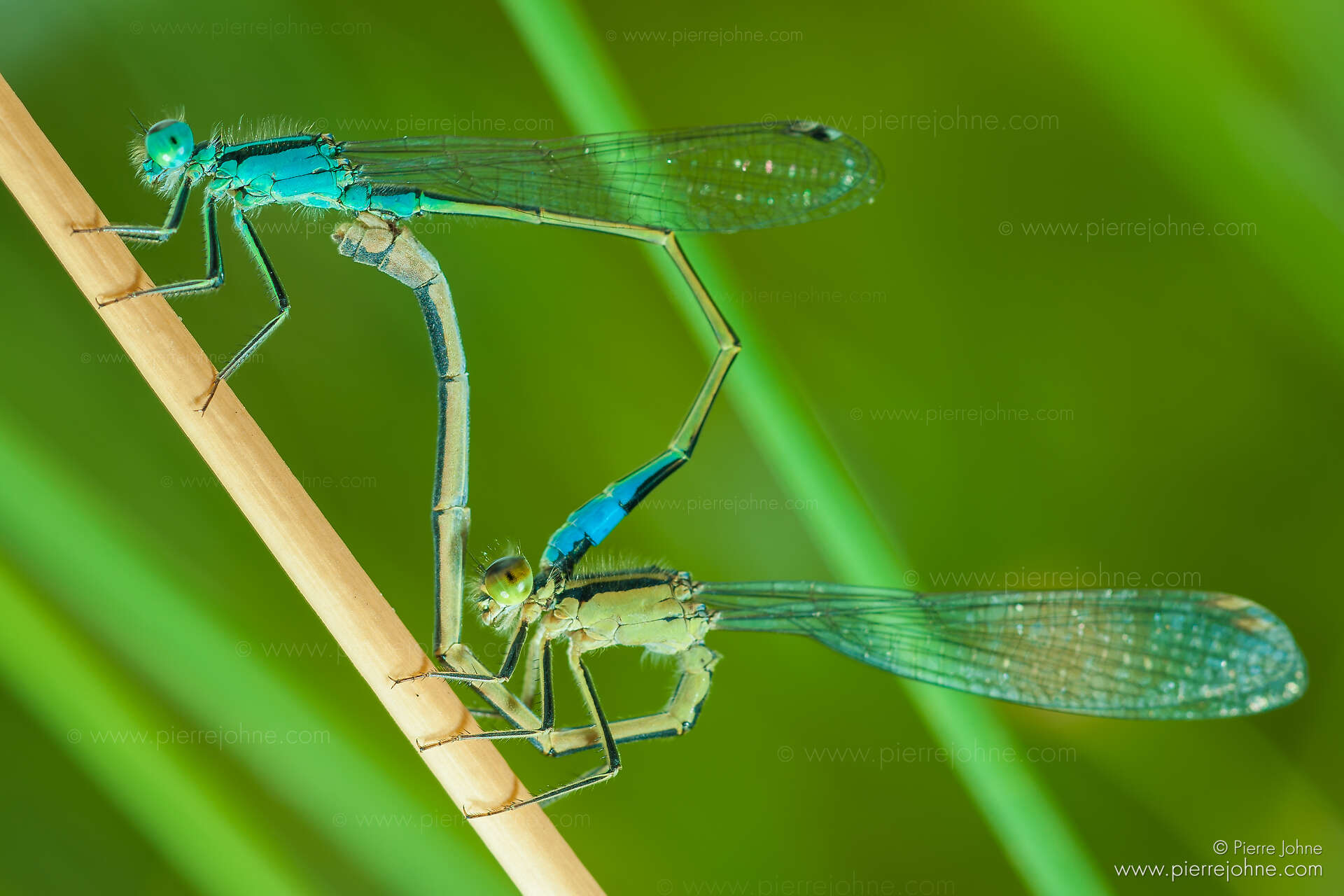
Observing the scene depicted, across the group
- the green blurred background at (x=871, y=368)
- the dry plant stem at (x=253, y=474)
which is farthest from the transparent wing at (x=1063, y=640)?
the dry plant stem at (x=253, y=474)

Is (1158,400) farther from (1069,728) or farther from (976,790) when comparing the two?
(976,790)

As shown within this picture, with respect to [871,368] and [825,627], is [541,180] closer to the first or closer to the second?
[871,368]

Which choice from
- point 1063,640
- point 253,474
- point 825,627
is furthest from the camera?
point 825,627

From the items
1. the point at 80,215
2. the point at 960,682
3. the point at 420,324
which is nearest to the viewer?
the point at 80,215

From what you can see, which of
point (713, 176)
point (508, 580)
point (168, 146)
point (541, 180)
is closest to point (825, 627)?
point (508, 580)

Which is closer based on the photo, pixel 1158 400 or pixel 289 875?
pixel 289 875

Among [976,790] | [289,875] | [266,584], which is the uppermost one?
[266,584]

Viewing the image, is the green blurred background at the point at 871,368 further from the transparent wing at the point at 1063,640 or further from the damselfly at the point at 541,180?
the transparent wing at the point at 1063,640

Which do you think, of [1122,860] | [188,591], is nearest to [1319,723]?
[1122,860]
